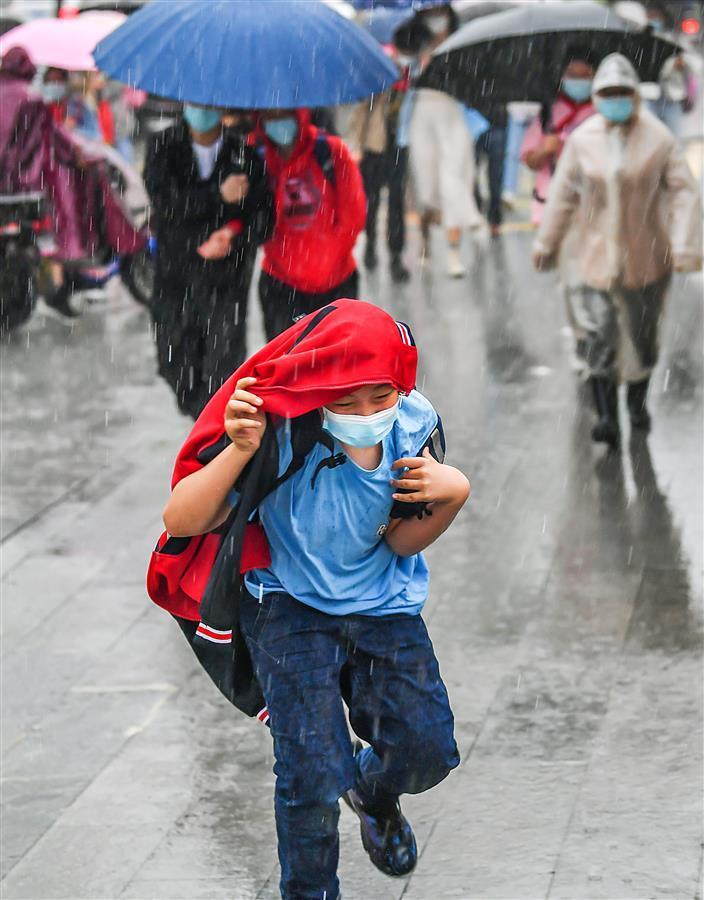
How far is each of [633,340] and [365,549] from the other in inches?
193

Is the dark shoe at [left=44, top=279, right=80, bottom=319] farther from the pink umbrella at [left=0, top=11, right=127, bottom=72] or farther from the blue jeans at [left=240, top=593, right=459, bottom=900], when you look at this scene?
the blue jeans at [left=240, top=593, right=459, bottom=900]

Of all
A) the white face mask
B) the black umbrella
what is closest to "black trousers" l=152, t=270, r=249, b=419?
the black umbrella

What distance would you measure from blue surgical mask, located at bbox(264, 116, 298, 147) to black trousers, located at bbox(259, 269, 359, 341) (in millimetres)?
601

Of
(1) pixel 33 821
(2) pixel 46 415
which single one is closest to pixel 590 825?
(1) pixel 33 821

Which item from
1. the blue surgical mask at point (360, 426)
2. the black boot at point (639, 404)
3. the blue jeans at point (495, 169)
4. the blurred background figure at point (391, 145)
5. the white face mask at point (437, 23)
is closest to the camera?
the blue surgical mask at point (360, 426)

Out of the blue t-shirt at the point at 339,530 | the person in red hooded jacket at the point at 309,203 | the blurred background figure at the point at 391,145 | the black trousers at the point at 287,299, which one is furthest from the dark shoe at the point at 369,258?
the blue t-shirt at the point at 339,530

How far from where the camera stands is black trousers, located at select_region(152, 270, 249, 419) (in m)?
7.04

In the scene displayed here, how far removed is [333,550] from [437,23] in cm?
1134

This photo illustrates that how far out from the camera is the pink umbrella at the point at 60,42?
41.5ft

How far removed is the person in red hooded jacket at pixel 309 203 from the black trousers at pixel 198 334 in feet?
0.80

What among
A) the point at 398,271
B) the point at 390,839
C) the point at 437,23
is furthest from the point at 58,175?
the point at 390,839

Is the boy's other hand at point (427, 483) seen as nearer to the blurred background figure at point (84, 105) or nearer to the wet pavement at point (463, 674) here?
the wet pavement at point (463, 674)

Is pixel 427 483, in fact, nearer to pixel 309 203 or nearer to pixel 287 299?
pixel 309 203

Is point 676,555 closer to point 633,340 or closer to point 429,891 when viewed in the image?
point 633,340
